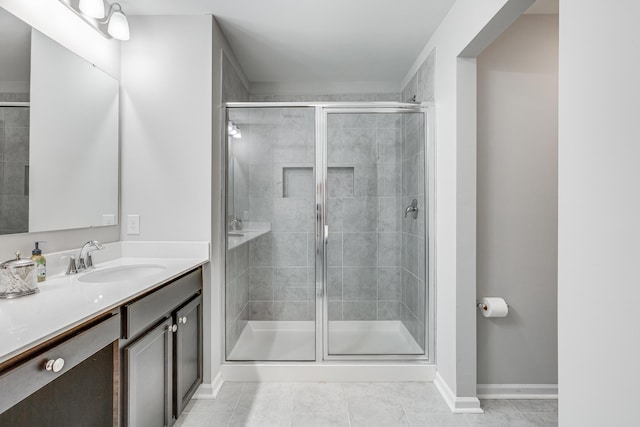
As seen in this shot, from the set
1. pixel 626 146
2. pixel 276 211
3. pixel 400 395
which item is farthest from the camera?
pixel 276 211

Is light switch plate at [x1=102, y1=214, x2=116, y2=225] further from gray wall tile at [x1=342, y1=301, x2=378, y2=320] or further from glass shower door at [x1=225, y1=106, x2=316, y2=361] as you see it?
gray wall tile at [x1=342, y1=301, x2=378, y2=320]

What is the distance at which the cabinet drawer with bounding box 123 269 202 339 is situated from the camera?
1371 millimetres

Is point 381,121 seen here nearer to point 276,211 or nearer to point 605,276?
point 276,211

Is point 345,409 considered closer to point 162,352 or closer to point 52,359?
point 162,352

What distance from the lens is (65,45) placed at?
5.95ft

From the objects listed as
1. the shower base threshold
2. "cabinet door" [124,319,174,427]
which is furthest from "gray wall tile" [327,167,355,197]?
"cabinet door" [124,319,174,427]

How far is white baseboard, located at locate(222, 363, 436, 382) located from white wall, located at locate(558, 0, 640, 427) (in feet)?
4.56

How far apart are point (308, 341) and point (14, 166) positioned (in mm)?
2023

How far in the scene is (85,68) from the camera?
1922 millimetres

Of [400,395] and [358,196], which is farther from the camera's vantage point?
[358,196]

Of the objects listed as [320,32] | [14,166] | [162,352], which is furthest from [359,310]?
[14,166]

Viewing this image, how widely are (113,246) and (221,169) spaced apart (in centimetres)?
85

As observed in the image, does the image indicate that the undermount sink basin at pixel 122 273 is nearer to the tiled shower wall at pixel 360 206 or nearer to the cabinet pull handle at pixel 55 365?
the cabinet pull handle at pixel 55 365

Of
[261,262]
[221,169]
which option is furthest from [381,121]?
[261,262]
